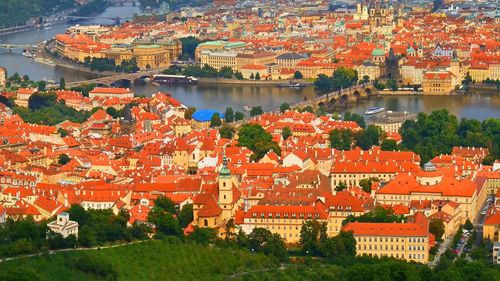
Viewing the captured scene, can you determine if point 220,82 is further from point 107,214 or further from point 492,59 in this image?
point 107,214

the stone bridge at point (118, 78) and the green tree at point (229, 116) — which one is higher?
the green tree at point (229, 116)

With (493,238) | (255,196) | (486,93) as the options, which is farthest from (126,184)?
(486,93)

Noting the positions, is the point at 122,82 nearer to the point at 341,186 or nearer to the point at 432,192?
the point at 341,186

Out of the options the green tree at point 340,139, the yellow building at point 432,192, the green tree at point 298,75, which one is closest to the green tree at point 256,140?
the green tree at point 340,139

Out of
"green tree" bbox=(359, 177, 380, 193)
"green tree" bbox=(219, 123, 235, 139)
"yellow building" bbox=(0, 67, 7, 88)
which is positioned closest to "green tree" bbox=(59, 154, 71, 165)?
"green tree" bbox=(219, 123, 235, 139)

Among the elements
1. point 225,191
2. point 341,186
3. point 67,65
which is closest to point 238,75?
point 67,65

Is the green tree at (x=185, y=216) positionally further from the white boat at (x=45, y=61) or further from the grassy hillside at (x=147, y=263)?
the white boat at (x=45, y=61)
